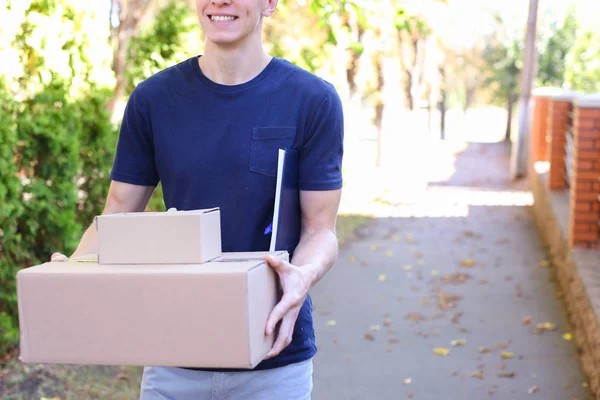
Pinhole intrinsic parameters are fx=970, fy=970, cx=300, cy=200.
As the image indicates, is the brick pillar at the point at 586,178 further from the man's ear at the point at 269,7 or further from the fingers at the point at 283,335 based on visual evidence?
the fingers at the point at 283,335

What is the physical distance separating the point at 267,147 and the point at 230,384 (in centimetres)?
64

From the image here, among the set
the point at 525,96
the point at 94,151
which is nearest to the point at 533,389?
the point at 94,151

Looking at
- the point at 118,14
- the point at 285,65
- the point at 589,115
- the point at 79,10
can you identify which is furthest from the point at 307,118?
the point at 118,14

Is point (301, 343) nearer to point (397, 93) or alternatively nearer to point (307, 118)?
point (307, 118)

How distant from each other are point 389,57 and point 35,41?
15.9m

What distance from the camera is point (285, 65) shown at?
271cm

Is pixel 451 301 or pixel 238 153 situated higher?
pixel 238 153

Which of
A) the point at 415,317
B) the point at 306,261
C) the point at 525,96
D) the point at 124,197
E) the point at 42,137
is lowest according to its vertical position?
the point at 415,317

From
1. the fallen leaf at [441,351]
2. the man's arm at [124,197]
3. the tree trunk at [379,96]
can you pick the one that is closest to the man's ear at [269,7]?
the man's arm at [124,197]

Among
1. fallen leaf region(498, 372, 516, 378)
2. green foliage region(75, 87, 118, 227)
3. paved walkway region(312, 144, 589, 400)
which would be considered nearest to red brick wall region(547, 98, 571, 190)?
paved walkway region(312, 144, 589, 400)

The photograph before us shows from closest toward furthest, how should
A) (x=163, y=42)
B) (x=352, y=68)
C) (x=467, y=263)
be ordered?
(x=163, y=42)
(x=467, y=263)
(x=352, y=68)

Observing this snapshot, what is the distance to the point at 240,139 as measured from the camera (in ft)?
8.46

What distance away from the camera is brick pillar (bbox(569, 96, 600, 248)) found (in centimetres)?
871

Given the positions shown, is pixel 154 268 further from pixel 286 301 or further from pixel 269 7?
pixel 269 7
